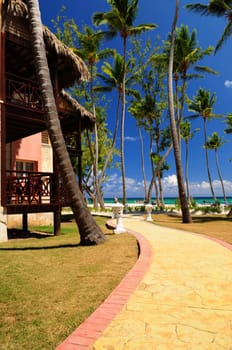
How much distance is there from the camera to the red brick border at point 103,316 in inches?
103

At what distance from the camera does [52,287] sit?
4.30m

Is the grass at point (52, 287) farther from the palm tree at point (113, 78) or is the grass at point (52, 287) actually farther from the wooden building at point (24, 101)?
the palm tree at point (113, 78)

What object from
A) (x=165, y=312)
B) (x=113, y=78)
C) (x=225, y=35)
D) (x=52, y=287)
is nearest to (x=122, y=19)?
(x=113, y=78)

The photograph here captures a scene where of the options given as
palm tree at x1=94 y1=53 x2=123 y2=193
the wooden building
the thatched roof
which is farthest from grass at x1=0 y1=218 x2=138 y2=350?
palm tree at x1=94 y1=53 x2=123 y2=193

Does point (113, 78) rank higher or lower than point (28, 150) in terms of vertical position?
higher

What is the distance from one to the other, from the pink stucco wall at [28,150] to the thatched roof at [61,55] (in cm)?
348

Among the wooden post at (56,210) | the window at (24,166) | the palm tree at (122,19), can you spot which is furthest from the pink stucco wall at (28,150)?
the palm tree at (122,19)

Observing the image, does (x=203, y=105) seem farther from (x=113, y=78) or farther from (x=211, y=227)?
(x=211, y=227)

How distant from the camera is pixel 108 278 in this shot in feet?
15.4

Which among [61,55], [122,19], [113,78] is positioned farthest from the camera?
[113,78]

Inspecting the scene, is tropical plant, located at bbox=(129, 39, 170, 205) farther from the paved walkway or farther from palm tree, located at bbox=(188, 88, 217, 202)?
the paved walkway

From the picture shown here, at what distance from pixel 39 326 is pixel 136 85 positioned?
30.9 metres

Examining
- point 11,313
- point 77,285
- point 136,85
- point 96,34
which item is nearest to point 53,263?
point 77,285

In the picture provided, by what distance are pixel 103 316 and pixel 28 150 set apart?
12.9 meters
